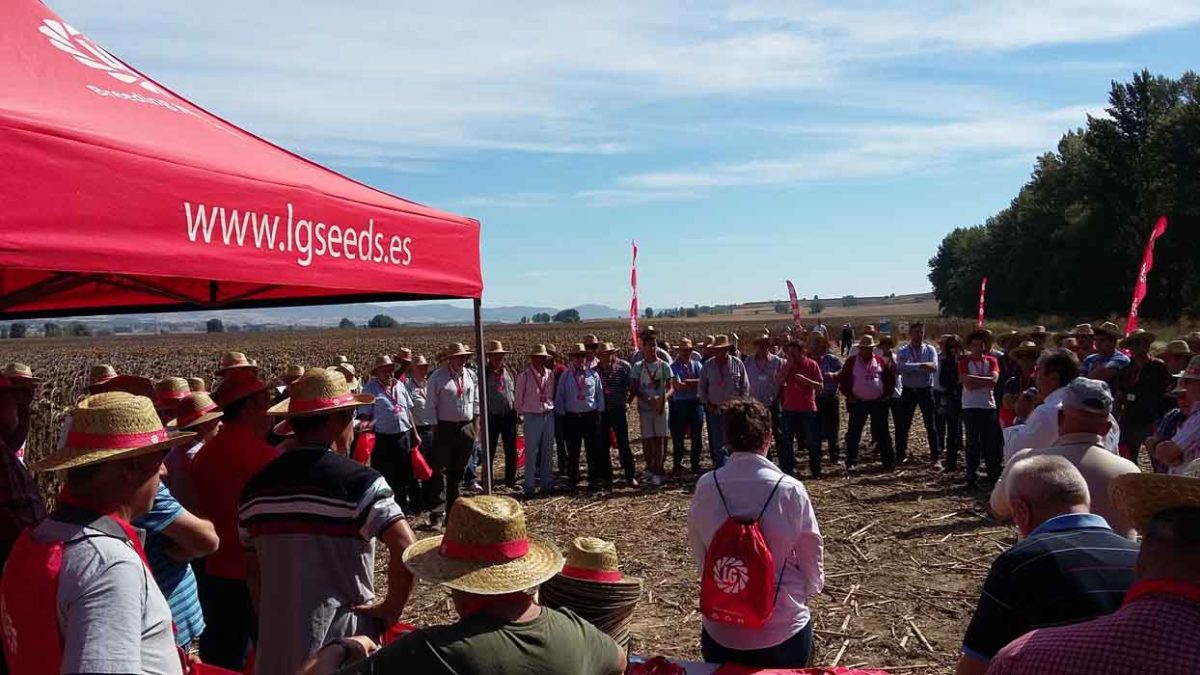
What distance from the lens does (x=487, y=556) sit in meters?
2.56

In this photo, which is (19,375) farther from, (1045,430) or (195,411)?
(1045,430)

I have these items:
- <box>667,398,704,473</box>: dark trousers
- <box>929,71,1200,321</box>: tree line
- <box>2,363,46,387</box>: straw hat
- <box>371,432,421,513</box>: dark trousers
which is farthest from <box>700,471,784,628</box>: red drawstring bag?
<box>929,71,1200,321</box>: tree line

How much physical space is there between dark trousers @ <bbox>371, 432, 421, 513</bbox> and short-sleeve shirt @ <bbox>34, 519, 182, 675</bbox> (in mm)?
7799

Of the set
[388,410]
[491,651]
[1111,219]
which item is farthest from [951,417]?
[1111,219]

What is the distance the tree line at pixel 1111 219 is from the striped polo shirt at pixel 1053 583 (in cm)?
4345

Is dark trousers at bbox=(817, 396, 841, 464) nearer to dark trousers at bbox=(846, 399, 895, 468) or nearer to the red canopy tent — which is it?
dark trousers at bbox=(846, 399, 895, 468)

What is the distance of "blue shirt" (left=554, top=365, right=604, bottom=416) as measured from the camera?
462 inches

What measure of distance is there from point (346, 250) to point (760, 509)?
2.38 metres

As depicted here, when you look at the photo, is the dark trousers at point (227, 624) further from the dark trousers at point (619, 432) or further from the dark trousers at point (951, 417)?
the dark trousers at point (951, 417)

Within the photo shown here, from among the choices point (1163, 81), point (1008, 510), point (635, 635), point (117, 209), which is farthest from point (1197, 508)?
point (1163, 81)

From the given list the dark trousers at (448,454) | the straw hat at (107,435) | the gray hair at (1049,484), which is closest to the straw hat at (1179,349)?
the gray hair at (1049,484)

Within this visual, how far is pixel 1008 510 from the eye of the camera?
3342 millimetres

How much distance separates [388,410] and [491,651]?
800cm

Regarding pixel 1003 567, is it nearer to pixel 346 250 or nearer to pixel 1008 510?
pixel 1008 510
